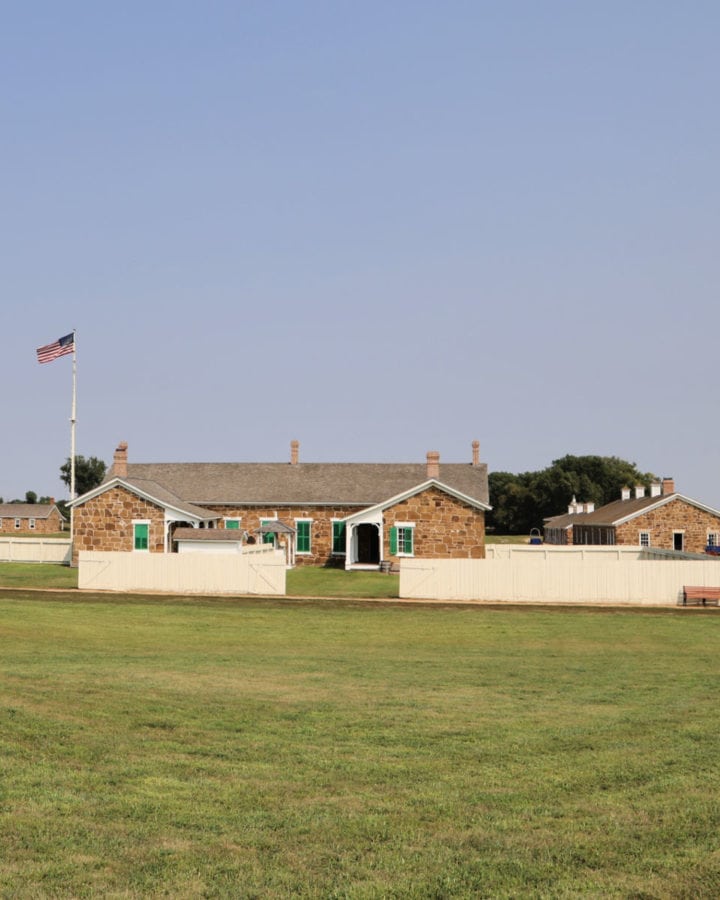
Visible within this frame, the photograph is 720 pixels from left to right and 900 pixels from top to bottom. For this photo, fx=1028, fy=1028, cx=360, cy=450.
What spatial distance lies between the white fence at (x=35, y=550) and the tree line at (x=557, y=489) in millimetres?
75520

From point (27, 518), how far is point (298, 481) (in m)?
73.6

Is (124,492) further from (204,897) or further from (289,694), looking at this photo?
(204,897)

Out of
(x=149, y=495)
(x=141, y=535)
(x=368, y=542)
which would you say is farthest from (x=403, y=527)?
(x=141, y=535)

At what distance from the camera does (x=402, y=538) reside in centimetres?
5247

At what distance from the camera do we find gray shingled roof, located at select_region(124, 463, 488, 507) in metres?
58.2

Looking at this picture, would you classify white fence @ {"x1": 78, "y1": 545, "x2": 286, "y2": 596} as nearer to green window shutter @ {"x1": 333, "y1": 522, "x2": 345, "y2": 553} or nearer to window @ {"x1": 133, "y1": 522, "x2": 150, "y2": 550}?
window @ {"x1": 133, "y1": 522, "x2": 150, "y2": 550}

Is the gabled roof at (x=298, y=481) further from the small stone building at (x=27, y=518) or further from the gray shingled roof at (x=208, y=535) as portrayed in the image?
the small stone building at (x=27, y=518)

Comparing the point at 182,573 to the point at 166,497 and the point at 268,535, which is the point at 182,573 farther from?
the point at 268,535

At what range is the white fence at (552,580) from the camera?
3797 centimetres

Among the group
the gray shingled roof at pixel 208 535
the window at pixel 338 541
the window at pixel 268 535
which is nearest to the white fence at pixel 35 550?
the gray shingled roof at pixel 208 535

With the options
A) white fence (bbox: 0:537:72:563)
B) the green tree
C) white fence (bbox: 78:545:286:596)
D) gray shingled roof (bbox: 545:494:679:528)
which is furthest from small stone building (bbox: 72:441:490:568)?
the green tree

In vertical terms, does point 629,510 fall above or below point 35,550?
above

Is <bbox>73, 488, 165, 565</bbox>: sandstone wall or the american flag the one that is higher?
the american flag

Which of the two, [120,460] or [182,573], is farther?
[120,460]
